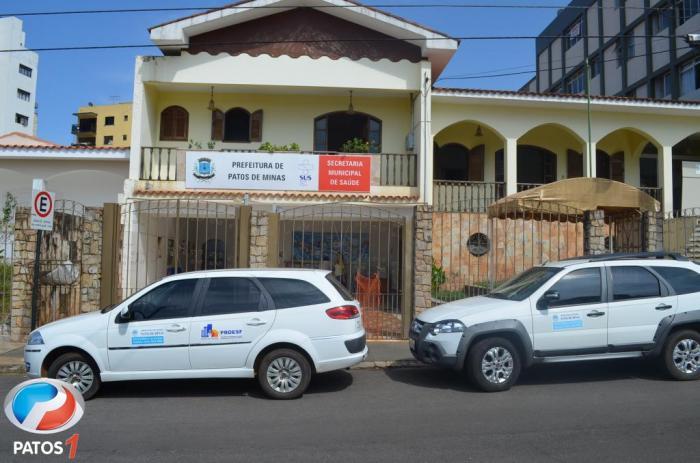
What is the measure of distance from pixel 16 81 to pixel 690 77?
184ft

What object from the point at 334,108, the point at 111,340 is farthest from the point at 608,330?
the point at 334,108

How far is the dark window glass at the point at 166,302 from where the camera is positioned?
6738mm

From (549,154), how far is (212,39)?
1168 centimetres

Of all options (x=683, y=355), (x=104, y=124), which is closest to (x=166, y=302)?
(x=683, y=355)

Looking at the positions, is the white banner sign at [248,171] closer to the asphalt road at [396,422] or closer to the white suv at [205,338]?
the asphalt road at [396,422]

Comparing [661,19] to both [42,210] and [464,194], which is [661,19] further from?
[42,210]

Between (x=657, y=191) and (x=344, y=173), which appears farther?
(x=657, y=191)

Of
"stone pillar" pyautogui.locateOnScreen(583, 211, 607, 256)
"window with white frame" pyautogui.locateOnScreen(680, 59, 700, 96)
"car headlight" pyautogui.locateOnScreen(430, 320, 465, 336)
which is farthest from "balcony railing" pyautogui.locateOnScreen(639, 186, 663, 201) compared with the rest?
"car headlight" pyautogui.locateOnScreen(430, 320, 465, 336)

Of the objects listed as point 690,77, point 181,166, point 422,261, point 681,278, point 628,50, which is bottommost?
point 681,278

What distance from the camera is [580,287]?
7410mm

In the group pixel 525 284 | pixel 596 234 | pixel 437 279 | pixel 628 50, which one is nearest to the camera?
pixel 525 284

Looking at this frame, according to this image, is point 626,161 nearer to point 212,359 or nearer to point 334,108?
point 334,108

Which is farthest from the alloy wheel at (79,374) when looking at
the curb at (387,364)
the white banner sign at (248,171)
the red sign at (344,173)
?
the red sign at (344,173)

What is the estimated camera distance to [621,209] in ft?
41.7
